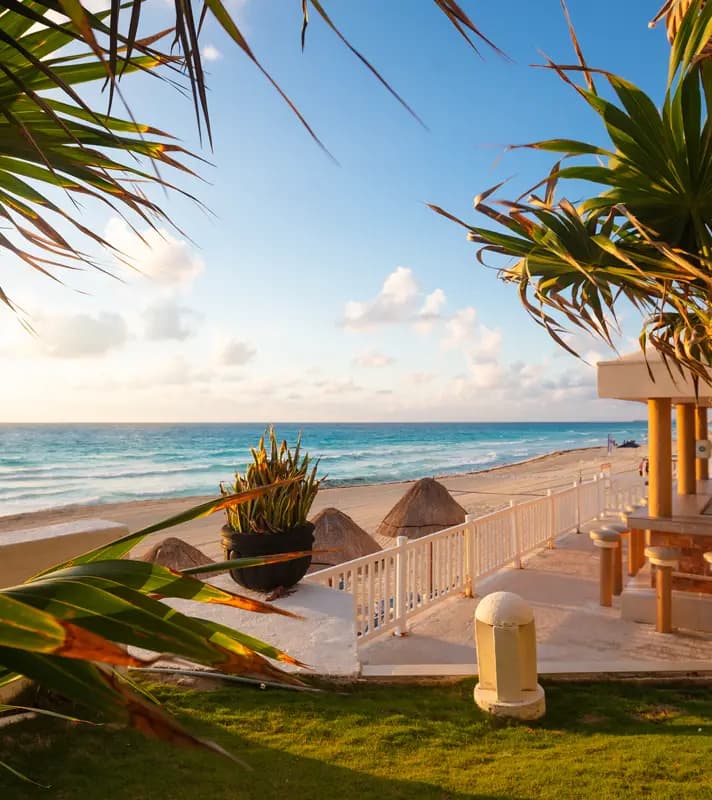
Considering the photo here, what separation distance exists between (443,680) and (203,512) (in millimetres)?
4411

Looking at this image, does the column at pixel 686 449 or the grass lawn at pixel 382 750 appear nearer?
the grass lawn at pixel 382 750

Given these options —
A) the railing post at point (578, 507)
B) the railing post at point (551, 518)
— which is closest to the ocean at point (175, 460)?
the railing post at point (578, 507)

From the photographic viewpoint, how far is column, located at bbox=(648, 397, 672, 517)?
310 inches

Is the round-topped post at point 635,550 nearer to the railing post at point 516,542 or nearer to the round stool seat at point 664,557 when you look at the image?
the railing post at point 516,542

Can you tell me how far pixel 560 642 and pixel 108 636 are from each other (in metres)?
6.71

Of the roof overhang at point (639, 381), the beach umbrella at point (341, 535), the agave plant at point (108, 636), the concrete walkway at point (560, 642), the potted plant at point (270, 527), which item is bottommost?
the concrete walkway at point (560, 642)

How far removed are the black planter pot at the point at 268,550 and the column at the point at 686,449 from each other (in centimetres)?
635

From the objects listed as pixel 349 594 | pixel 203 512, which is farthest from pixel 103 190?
pixel 349 594

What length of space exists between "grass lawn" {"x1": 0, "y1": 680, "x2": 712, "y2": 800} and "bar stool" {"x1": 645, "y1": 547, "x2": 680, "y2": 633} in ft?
7.17

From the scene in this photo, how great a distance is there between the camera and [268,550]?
602 centimetres

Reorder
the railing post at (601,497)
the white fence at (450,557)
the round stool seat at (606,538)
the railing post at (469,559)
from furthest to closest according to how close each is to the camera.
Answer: the railing post at (601,497), the railing post at (469,559), the round stool seat at (606,538), the white fence at (450,557)

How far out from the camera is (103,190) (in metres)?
1.84

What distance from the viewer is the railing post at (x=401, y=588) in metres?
6.89

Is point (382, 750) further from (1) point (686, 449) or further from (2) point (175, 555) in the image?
(1) point (686, 449)
